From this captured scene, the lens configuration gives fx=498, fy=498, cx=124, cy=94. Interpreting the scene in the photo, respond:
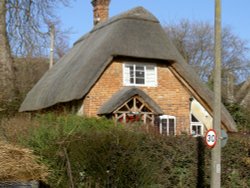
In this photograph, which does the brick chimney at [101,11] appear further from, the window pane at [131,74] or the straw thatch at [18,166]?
the straw thatch at [18,166]

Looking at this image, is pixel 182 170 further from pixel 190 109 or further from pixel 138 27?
pixel 138 27

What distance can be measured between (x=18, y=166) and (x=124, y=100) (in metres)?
11.6

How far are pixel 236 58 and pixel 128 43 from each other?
35878 mm

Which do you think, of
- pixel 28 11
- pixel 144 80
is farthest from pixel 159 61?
pixel 28 11

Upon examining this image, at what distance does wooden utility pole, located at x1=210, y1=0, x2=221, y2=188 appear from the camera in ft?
39.0

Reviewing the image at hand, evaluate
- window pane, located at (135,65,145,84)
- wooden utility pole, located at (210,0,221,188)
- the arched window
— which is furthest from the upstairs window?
wooden utility pole, located at (210,0,221,188)

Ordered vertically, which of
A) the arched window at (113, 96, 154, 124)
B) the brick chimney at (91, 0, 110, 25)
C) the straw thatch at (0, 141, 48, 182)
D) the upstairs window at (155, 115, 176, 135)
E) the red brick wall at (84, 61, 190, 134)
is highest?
the brick chimney at (91, 0, 110, 25)

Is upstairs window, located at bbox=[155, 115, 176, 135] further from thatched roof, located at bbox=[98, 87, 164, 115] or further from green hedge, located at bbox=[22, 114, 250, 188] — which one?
green hedge, located at bbox=[22, 114, 250, 188]

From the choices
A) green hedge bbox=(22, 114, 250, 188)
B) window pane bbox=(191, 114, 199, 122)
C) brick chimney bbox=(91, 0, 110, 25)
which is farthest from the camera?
brick chimney bbox=(91, 0, 110, 25)

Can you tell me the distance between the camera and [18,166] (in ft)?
32.9

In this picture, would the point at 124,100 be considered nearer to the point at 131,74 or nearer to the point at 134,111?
the point at 134,111

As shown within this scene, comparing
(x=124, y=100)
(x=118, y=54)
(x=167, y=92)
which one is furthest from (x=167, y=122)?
(x=118, y=54)

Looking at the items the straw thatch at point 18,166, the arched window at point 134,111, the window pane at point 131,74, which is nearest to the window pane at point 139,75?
the window pane at point 131,74

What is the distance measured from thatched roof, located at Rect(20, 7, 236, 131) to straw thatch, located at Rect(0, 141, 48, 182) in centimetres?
1082
